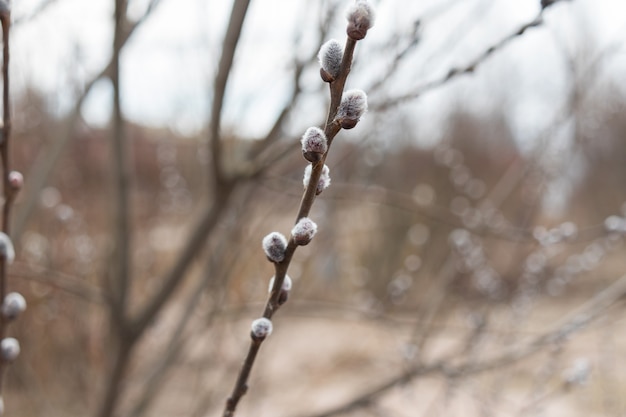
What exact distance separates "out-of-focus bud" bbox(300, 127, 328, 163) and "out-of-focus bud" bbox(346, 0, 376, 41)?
0.08 metres

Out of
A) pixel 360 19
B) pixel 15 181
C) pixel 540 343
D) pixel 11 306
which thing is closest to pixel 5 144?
pixel 15 181

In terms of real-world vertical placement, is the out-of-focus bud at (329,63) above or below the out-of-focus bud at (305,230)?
above

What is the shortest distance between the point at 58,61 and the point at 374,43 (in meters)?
1.47

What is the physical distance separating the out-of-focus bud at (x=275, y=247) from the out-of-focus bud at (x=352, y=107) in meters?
0.13

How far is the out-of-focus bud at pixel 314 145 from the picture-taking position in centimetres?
44

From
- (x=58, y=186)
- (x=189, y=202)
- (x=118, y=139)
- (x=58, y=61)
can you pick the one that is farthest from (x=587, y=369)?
(x=58, y=186)

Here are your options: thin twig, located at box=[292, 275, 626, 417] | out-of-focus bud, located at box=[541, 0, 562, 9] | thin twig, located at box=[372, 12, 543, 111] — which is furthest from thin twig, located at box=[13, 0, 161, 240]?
out-of-focus bud, located at box=[541, 0, 562, 9]

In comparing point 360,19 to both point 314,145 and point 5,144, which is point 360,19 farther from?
point 5,144

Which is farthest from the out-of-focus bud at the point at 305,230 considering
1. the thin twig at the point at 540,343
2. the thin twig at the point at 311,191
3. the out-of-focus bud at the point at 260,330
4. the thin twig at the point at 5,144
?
the thin twig at the point at 540,343

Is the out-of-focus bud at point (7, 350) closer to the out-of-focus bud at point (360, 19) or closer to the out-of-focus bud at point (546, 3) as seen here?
the out-of-focus bud at point (360, 19)

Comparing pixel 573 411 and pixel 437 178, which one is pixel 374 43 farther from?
pixel 437 178

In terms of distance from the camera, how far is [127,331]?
149cm

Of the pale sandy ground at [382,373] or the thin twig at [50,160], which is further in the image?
the pale sandy ground at [382,373]

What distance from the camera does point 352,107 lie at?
17.6 inches
